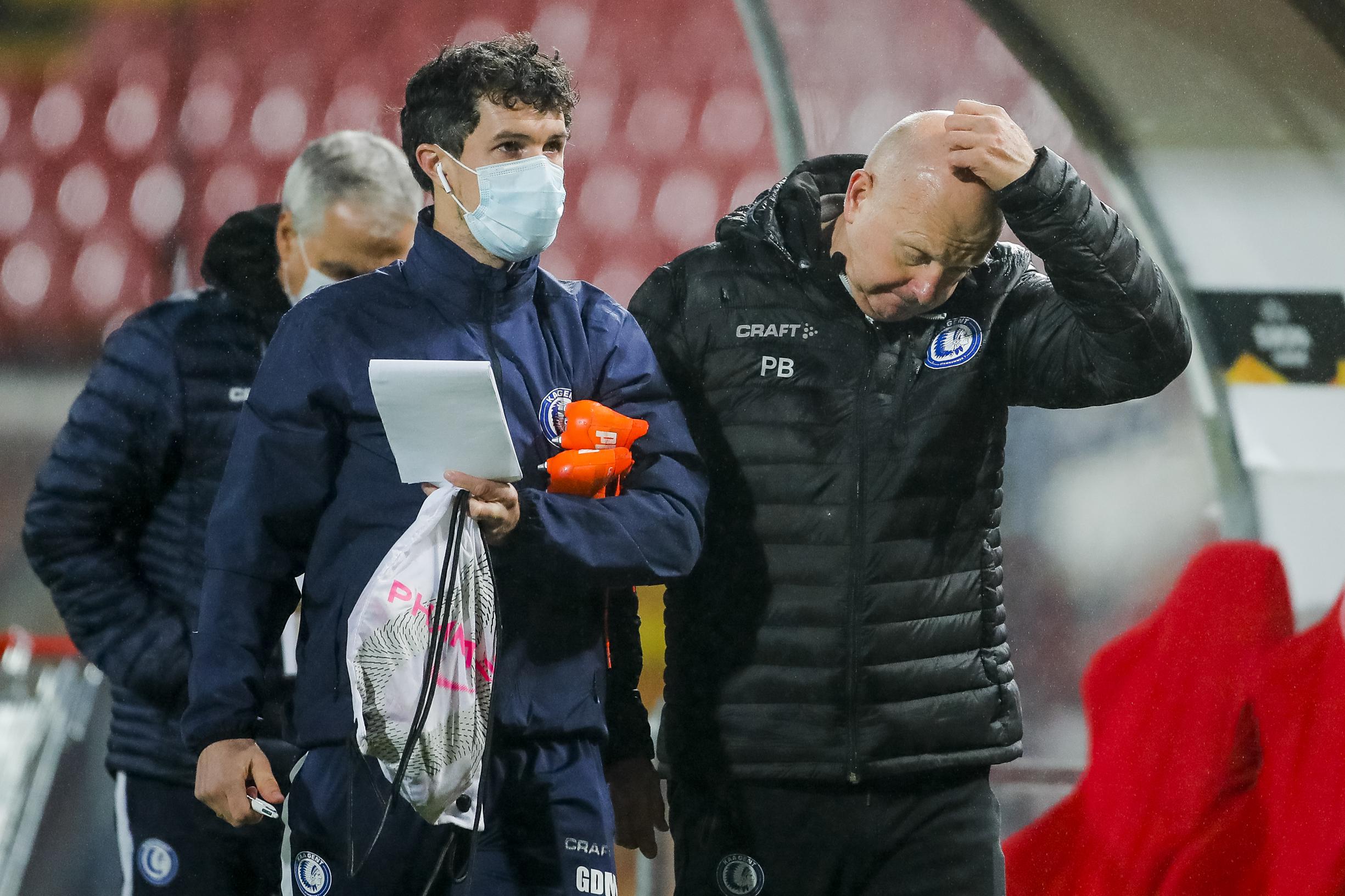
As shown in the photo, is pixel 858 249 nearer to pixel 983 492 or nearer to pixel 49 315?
pixel 983 492

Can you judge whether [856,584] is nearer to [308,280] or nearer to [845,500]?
[845,500]

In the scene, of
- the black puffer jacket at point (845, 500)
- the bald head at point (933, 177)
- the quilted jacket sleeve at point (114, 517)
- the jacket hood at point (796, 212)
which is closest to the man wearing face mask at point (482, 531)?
the black puffer jacket at point (845, 500)

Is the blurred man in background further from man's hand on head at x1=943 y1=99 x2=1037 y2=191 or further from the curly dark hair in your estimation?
man's hand on head at x1=943 y1=99 x2=1037 y2=191

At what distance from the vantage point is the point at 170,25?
2816mm

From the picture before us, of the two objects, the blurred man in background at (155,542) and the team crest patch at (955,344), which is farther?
the blurred man in background at (155,542)

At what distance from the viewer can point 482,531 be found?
1302 mm

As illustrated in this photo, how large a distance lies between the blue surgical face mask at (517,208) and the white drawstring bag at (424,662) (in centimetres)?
30

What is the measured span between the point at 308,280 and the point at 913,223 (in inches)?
35.6

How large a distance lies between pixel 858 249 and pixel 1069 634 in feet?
3.94

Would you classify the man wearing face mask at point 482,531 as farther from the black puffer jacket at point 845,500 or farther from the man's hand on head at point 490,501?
the black puffer jacket at point 845,500

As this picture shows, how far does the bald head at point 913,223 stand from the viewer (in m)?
1.51

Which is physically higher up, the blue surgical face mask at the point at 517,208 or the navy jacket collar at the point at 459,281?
the blue surgical face mask at the point at 517,208

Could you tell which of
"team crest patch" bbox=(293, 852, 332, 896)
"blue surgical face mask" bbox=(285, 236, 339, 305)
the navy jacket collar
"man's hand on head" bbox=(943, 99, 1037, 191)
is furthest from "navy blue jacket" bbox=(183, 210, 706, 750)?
"blue surgical face mask" bbox=(285, 236, 339, 305)

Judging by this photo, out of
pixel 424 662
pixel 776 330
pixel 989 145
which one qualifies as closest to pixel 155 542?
pixel 424 662
